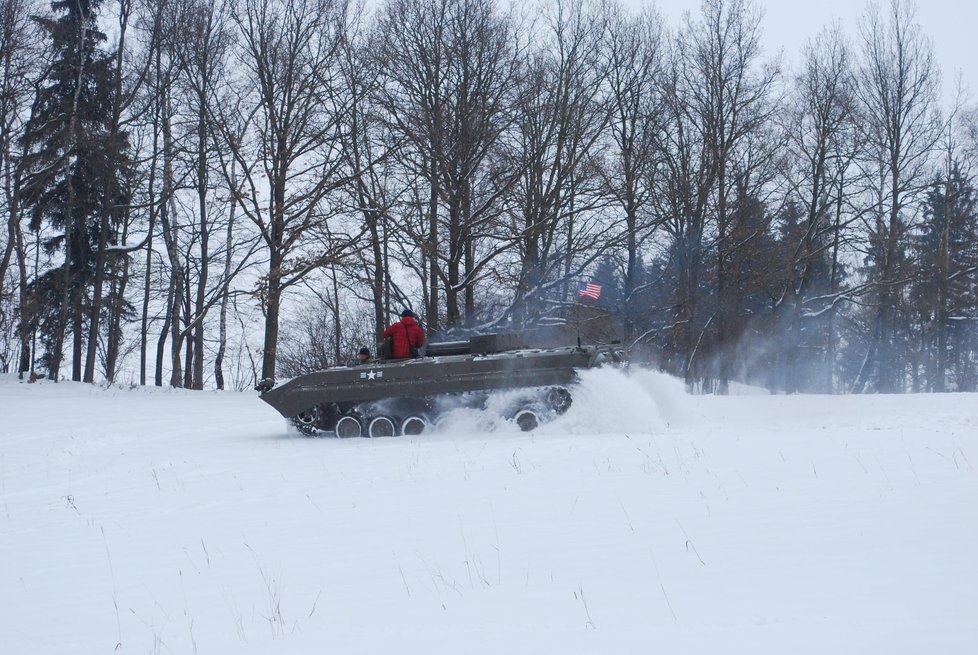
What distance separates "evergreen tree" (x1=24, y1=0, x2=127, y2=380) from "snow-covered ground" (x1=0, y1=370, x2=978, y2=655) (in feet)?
53.5

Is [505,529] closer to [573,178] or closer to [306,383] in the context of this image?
[306,383]

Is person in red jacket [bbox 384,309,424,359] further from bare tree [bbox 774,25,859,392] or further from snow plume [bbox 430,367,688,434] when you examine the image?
bare tree [bbox 774,25,859,392]

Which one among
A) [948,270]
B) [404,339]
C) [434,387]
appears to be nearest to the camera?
[434,387]

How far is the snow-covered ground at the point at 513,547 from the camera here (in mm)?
4707

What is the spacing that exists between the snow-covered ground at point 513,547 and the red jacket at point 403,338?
327 centimetres

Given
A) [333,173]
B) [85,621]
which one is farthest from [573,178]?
[85,621]

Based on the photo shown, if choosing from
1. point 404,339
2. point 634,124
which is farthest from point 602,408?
point 634,124

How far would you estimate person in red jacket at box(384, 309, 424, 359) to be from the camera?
15.6 metres

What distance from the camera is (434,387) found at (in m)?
14.6

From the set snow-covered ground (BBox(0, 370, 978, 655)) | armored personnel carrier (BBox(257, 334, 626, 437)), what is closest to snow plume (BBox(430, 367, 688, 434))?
armored personnel carrier (BBox(257, 334, 626, 437))

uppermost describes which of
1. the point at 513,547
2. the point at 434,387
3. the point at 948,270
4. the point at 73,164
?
the point at 73,164

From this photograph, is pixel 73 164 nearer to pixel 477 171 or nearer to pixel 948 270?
pixel 477 171

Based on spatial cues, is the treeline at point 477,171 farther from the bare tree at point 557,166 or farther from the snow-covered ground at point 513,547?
the snow-covered ground at point 513,547

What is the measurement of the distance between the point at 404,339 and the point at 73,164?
693 inches
